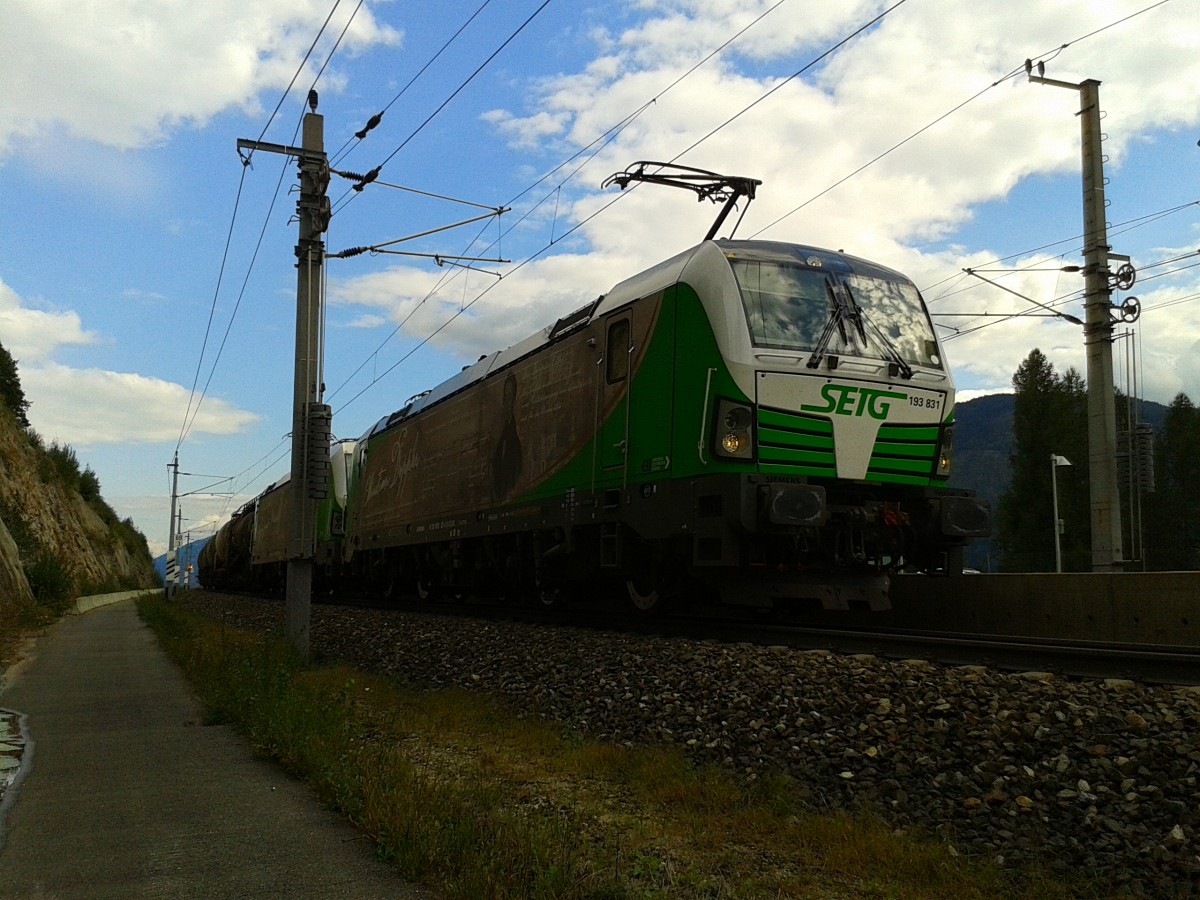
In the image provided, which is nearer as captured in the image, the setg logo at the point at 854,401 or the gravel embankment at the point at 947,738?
the gravel embankment at the point at 947,738

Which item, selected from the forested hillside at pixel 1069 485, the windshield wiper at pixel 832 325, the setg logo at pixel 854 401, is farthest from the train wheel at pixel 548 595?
the forested hillside at pixel 1069 485

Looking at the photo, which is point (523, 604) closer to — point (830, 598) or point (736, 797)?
point (830, 598)

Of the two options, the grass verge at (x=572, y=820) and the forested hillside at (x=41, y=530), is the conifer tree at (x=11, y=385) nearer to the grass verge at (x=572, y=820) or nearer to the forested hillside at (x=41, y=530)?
the forested hillside at (x=41, y=530)

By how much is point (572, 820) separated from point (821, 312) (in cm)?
614

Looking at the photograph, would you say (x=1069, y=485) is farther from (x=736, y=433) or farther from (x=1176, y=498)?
(x=736, y=433)

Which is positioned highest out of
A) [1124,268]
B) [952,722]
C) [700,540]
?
[1124,268]

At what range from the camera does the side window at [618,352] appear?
1085 cm

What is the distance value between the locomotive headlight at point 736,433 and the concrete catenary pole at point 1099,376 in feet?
32.3

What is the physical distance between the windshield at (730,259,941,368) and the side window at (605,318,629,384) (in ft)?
5.84

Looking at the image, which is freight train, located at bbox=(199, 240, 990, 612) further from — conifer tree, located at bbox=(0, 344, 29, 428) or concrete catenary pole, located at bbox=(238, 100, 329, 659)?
conifer tree, located at bbox=(0, 344, 29, 428)

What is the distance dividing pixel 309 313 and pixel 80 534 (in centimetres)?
4318

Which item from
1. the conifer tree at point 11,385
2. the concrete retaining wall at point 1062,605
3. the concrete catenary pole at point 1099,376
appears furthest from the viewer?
the conifer tree at point 11,385

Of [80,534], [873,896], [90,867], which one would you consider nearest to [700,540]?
[873,896]

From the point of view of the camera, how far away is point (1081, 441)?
65.6 m
